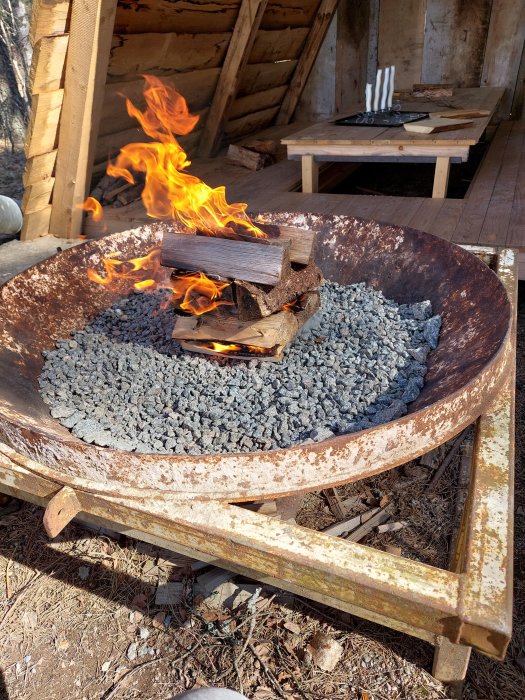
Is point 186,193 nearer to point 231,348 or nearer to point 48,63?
point 231,348

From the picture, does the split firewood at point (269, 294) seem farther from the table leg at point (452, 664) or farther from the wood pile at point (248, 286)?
the table leg at point (452, 664)

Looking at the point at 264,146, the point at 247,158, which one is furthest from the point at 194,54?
the point at 264,146

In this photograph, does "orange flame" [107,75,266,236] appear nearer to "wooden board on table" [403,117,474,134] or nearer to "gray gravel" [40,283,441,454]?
"gray gravel" [40,283,441,454]

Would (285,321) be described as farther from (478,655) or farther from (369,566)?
(478,655)

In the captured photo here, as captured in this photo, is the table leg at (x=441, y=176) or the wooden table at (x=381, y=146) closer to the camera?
the wooden table at (x=381, y=146)

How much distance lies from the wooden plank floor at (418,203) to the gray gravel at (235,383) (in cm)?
138

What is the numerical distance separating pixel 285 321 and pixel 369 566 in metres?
1.04

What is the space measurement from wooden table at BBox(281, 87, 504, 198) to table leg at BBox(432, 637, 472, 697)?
3.22 metres

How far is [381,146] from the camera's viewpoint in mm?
3820

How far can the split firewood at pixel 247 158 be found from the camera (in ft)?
17.1

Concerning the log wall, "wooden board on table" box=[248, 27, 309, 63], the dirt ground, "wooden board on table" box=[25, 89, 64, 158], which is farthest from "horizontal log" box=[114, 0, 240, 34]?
the dirt ground

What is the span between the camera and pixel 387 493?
2.17 meters

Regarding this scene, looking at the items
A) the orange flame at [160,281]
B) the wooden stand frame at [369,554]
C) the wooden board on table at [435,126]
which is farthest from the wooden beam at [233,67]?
the wooden stand frame at [369,554]

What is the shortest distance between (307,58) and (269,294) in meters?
5.49
